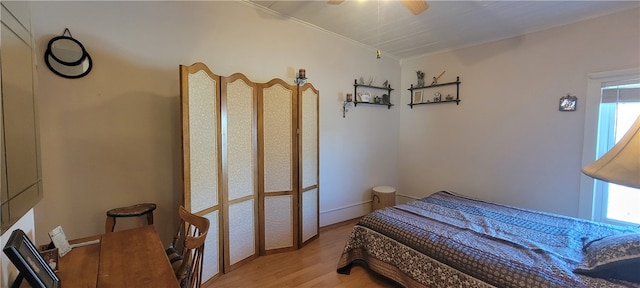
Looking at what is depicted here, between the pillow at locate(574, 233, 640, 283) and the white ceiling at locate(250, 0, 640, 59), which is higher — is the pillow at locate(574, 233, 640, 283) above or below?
below

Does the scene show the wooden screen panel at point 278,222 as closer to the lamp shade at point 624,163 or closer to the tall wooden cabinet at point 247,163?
the tall wooden cabinet at point 247,163

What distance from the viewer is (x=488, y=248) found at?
1860mm

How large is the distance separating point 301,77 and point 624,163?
2.71 meters

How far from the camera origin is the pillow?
1410mm

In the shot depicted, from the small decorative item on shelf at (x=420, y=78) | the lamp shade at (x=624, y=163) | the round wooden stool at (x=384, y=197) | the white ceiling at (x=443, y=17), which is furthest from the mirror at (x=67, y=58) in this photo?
the small decorative item on shelf at (x=420, y=78)

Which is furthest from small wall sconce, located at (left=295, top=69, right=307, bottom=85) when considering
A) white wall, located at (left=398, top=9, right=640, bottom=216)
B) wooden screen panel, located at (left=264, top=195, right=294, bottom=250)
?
white wall, located at (left=398, top=9, right=640, bottom=216)

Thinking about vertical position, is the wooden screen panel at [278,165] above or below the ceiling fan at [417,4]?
below

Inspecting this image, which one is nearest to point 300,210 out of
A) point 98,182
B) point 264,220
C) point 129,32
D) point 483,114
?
point 264,220

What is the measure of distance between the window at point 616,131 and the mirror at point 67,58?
4.77 m

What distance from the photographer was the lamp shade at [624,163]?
1.10 m

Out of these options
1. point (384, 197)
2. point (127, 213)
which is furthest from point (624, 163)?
point (127, 213)

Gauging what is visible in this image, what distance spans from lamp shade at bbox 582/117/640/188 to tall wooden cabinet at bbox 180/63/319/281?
92.5 inches

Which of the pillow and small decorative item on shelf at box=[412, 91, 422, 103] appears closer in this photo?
the pillow

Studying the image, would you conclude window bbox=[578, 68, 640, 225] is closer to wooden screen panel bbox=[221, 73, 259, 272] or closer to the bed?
the bed
